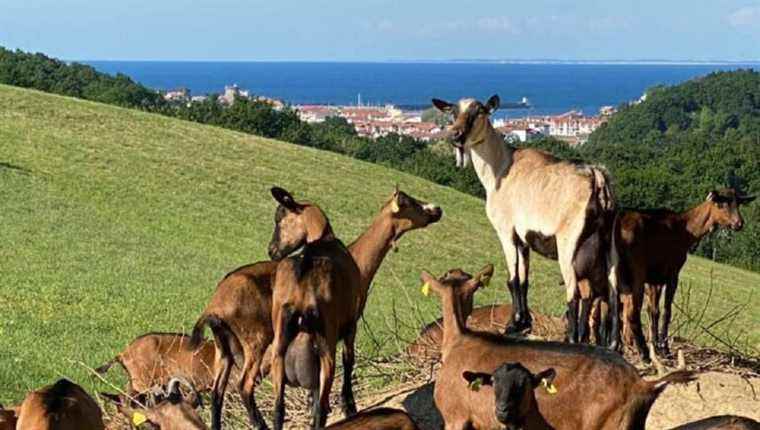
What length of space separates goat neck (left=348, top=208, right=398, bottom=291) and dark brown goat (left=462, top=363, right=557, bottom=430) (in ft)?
7.58

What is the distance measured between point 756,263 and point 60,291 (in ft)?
96.4

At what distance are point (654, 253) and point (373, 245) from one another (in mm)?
2517

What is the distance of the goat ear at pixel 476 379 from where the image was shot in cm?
658

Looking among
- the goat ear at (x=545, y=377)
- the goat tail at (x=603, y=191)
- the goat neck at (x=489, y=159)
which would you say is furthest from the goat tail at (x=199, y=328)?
the goat tail at (x=603, y=191)

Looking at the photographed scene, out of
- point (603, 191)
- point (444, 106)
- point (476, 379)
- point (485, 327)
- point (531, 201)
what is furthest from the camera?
point (485, 327)

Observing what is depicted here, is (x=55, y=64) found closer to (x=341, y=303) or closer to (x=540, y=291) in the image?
(x=540, y=291)

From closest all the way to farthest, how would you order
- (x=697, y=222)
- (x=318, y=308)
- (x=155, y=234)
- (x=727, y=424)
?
1. (x=727, y=424)
2. (x=318, y=308)
3. (x=697, y=222)
4. (x=155, y=234)

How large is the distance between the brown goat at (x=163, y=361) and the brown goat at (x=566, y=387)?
155 inches

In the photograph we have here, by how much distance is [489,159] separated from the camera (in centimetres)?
963

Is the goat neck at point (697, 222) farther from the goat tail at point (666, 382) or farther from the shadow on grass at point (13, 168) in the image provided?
the shadow on grass at point (13, 168)

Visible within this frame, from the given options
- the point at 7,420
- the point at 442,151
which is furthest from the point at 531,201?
the point at 442,151

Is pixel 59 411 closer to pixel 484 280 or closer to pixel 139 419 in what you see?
pixel 139 419

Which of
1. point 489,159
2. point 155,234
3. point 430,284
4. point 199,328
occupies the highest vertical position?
point 489,159

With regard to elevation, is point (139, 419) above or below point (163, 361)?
above
